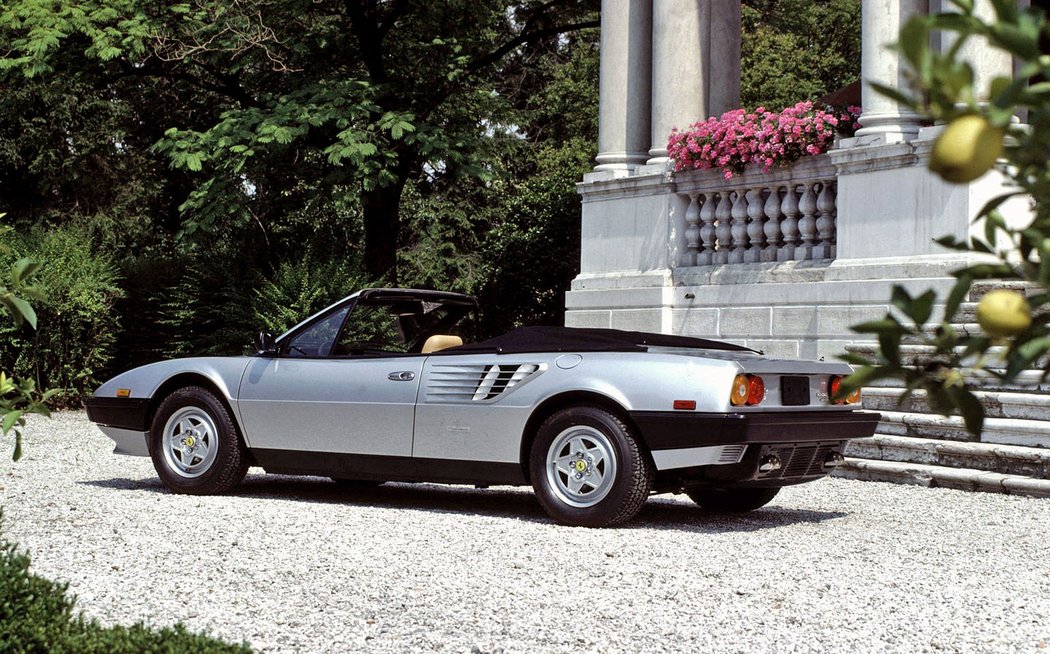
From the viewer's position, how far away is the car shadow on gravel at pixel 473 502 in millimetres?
7766

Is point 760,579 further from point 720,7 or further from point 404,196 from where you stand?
point 404,196

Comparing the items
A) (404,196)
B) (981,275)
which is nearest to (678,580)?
(981,275)

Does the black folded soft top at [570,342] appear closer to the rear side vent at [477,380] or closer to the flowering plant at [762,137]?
the rear side vent at [477,380]

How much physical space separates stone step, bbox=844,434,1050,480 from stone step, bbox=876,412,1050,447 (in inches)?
2.6

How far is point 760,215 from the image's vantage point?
13.2 meters

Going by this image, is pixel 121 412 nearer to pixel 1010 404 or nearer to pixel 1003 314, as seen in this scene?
pixel 1010 404

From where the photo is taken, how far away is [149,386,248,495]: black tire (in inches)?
339

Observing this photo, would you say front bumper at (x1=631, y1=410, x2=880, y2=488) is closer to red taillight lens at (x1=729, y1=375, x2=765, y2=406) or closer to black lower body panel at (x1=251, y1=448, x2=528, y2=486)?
red taillight lens at (x1=729, y1=375, x2=765, y2=406)

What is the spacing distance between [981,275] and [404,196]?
105 ft

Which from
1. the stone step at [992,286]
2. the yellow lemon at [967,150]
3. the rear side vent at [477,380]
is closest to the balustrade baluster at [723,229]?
the stone step at [992,286]

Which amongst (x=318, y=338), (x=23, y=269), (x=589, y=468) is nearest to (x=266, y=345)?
(x=318, y=338)

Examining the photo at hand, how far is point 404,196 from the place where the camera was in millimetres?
33031

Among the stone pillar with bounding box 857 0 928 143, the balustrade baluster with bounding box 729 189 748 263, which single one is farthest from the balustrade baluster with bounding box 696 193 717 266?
the stone pillar with bounding box 857 0 928 143

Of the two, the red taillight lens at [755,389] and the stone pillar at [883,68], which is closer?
the red taillight lens at [755,389]
